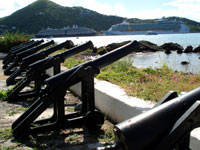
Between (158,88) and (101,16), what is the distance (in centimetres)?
14912

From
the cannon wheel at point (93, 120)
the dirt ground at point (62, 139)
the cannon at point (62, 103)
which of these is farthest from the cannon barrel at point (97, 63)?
the dirt ground at point (62, 139)

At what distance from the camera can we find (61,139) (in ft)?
11.7

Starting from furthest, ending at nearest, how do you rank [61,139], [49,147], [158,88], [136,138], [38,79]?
[38,79]
[158,88]
[61,139]
[49,147]
[136,138]

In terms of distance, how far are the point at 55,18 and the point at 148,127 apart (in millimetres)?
146380

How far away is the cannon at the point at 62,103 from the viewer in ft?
11.6

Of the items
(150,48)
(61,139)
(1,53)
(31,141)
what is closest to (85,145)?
(61,139)

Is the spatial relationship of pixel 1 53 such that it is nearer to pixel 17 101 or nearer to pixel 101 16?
pixel 17 101

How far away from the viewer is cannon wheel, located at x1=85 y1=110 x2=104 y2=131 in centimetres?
371

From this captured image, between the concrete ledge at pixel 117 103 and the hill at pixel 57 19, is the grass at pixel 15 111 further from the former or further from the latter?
the hill at pixel 57 19

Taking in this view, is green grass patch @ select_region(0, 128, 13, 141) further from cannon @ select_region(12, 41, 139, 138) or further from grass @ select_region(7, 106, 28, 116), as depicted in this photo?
grass @ select_region(7, 106, 28, 116)

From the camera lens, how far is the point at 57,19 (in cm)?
14175

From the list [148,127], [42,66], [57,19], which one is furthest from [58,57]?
[57,19]

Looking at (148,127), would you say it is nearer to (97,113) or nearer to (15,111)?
(97,113)

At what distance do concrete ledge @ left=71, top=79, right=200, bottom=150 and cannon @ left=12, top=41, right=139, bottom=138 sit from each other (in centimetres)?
36
